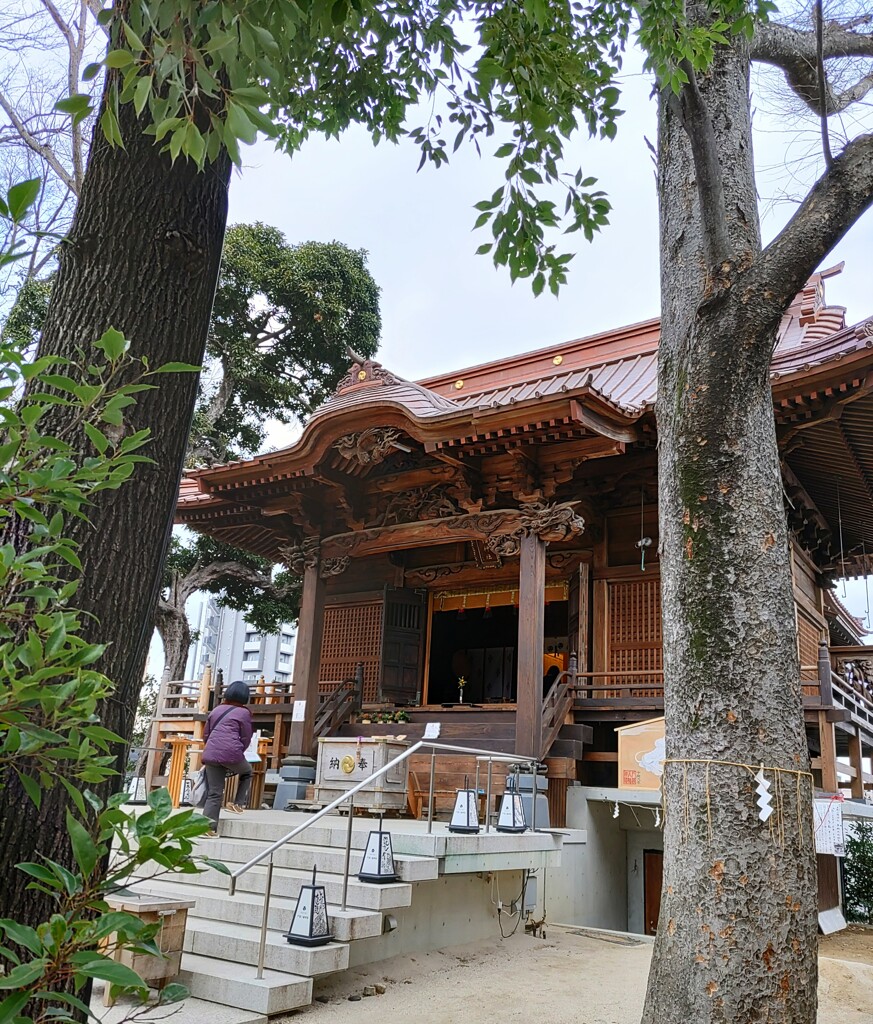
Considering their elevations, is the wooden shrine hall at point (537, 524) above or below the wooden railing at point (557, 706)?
above

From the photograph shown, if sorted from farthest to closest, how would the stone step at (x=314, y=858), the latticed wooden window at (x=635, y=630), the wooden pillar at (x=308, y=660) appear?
the wooden pillar at (x=308, y=660), the latticed wooden window at (x=635, y=630), the stone step at (x=314, y=858)

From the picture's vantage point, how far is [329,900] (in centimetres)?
527

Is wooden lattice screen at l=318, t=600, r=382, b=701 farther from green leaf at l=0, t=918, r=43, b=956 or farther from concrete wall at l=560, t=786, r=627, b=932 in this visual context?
green leaf at l=0, t=918, r=43, b=956

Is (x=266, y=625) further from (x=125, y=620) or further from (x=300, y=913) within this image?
(x=125, y=620)

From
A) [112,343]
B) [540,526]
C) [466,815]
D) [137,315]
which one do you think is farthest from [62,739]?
[540,526]

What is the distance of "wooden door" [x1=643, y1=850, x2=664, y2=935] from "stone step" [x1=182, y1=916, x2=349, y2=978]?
579cm

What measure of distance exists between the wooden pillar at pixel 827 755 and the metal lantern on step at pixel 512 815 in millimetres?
3167

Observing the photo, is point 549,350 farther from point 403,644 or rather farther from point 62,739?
point 62,739

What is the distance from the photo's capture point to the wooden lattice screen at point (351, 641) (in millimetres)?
12414

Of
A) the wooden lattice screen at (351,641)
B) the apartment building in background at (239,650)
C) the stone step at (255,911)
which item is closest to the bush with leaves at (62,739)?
the stone step at (255,911)

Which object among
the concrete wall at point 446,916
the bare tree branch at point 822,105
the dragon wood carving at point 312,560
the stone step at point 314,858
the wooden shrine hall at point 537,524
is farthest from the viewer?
the dragon wood carving at point 312,560

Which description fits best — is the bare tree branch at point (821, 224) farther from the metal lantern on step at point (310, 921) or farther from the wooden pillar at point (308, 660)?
the wooden pillar at point (308, 660)

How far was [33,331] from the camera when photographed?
14008mm

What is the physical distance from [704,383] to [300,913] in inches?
142
